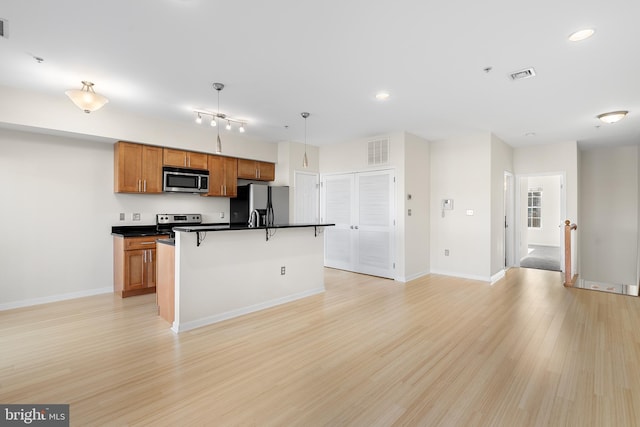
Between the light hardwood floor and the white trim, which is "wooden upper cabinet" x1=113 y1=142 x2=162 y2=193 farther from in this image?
the white trim

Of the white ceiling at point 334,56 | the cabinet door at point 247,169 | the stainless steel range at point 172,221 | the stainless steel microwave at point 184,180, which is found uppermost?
the white ceiling at point 334,56

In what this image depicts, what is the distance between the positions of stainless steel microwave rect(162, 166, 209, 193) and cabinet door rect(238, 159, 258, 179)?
2.25 feet

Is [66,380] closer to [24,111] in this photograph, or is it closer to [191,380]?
[191,380]

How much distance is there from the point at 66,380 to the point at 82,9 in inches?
108

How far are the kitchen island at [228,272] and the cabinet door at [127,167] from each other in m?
1.57

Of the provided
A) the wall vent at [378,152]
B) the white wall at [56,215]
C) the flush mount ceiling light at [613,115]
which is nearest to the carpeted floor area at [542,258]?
the flush mount ceiling light at [613,115]

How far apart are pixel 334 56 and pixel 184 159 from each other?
342 cm

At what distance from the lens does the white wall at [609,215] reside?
6.63 m

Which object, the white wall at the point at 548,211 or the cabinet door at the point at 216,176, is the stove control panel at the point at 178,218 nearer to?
the cabinet door at the point at 216,176

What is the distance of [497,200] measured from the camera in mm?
5770

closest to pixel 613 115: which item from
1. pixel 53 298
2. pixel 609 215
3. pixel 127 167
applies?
pixel 609 215

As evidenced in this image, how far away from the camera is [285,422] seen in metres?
1.87

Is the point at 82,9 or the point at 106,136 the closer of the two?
the point at 82,9

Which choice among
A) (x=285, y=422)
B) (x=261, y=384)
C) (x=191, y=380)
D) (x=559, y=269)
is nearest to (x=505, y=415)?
(x=285, y=422)
